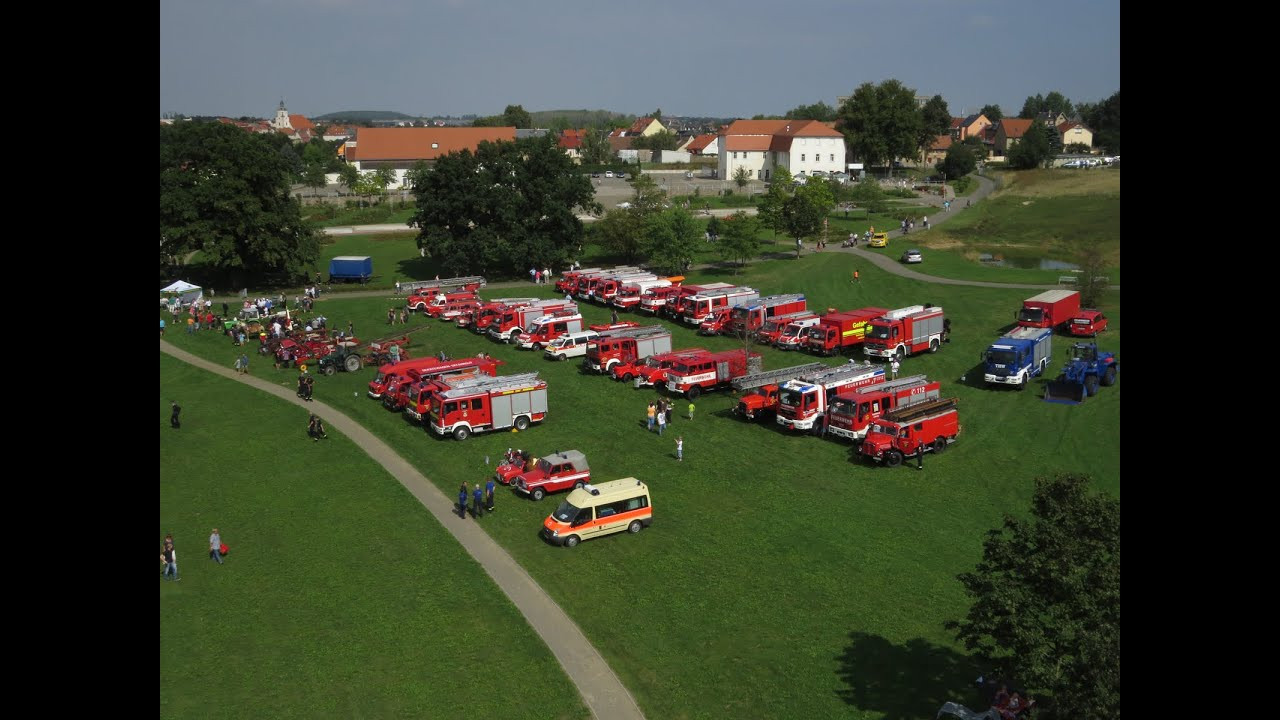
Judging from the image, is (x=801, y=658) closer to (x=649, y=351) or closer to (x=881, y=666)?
(x=881, y=666)

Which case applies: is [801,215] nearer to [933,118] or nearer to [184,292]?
[184,292]

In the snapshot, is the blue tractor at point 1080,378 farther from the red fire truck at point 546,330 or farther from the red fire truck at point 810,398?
the red fire truck at point 546,330

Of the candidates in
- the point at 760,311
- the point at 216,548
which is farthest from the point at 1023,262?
the point at 216,548

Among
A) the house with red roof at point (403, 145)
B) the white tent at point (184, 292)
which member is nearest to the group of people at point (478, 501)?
the white tent at point (184, 292)

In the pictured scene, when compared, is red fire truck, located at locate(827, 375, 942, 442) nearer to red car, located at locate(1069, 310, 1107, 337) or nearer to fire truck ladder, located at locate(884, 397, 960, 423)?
fire truck ladder, located at locate(884, 397, 960, 423)

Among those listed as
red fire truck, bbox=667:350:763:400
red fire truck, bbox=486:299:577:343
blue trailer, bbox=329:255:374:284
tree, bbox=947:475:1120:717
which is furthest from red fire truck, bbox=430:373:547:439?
blue trailer, bbox=329:255:374:284
